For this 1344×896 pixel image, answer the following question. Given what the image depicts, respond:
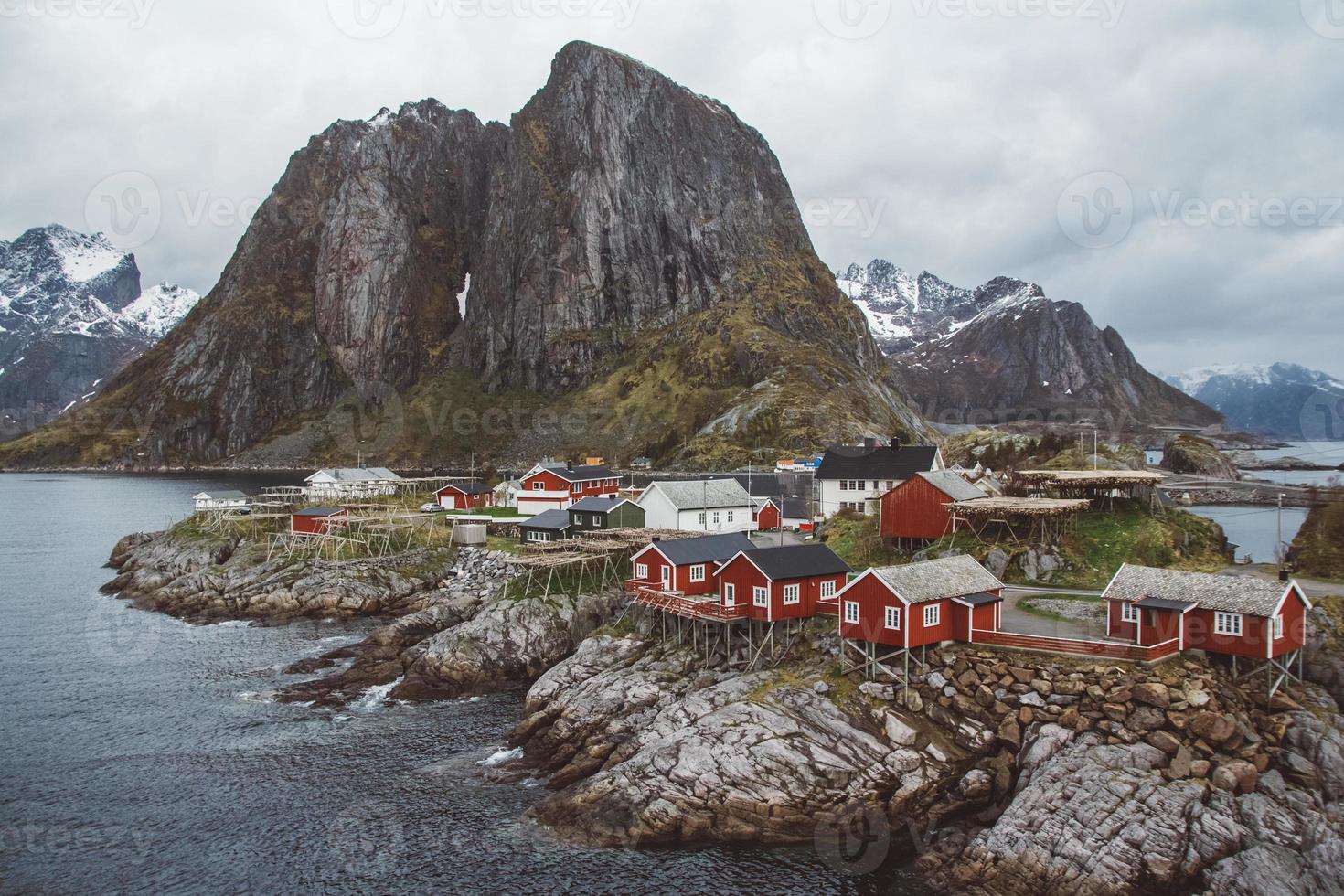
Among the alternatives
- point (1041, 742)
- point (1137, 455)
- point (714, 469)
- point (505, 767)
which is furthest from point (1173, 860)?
point (714, 469)

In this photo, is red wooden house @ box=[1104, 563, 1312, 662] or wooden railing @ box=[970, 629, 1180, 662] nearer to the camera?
red wooden house @ box=[1104, 563, 1312, 662]

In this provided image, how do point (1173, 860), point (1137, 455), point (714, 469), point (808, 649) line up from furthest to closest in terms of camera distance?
point (714, 469) → point (1137, 455) → point (808, 649) → point (1173, 860)

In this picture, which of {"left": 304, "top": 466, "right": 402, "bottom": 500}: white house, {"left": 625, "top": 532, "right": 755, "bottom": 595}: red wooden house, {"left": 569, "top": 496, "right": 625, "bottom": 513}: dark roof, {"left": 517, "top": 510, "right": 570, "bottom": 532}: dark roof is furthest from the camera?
{"left": 304, "top": 466, "right": 402, "bottom": 500}: white house

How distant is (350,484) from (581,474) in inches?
1557

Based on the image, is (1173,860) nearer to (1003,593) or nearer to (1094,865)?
(1094,865)

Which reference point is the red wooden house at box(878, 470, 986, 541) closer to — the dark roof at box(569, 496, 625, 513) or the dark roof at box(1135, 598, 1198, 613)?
the dark roof at box(1135, 598, 1198, 613)

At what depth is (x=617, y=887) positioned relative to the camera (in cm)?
2677

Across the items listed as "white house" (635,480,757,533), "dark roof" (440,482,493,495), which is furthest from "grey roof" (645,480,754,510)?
"dark roof" (440,482,493,495)

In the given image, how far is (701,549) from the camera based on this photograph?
48.4m

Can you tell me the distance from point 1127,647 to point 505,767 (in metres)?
26.5

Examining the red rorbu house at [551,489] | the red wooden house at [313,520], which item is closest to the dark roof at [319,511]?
the red wooden house at [313,520]

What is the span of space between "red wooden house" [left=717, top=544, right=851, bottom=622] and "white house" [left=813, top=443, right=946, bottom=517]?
2088cm

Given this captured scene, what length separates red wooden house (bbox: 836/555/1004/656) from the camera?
1369 inches

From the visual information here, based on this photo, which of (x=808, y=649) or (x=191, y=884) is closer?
(x=191, y=884)
